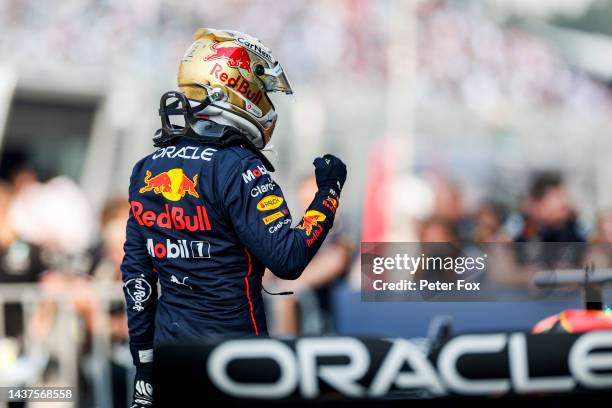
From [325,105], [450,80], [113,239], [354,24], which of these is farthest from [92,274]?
[450,80]

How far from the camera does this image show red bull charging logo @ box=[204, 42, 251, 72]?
2.99 m

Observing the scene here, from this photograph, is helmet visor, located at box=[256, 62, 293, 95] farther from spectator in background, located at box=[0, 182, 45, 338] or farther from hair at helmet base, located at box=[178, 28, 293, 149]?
spectator in background, located at box=[0, 182, 45, 338]

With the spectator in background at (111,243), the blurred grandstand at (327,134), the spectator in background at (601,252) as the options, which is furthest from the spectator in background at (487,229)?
the spectator in background at (111,243)

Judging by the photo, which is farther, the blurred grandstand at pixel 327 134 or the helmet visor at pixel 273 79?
the blurred grandstand at pixel 327 134

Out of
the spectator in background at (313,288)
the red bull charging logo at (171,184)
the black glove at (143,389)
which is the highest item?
the red bull charging logo at (171,184)

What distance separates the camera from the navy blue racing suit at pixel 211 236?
2.70 m

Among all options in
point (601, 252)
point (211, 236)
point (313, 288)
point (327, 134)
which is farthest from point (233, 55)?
point (327, 134)

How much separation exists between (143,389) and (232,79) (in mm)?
1021

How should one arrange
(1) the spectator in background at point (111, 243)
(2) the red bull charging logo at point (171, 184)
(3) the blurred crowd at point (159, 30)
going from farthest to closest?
(3) the blurred crowd at point (159, 30) < (1) the spectator in background at point (111, 243) < (2) the red bull charging logo at point (171, 184)

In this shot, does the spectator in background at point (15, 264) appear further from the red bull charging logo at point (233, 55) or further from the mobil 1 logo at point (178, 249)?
the red bull charging logo at point (233, 55)

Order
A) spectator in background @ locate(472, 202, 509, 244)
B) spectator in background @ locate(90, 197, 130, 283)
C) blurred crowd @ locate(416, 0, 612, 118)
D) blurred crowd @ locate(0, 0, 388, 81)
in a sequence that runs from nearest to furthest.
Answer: spectator in background @ locate(90, 197, 130, 283), spectator in background @ locate(472, 202, 509, 244), blurred crowd @ locate(0, 0, 388, 81), blurred crowd @ locate(416, 0, 612, 118)

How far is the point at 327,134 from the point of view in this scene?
14891 millimetres

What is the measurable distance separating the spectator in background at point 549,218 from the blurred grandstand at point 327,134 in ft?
0.06

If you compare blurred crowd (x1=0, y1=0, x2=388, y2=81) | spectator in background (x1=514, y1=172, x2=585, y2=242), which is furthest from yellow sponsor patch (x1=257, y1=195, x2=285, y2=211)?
blurred crowd (x1=0, y1=0, x2=388, y2=81)
